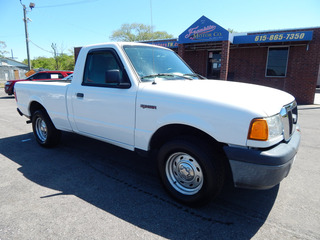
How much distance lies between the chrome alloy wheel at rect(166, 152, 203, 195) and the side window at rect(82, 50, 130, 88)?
45.8 inches

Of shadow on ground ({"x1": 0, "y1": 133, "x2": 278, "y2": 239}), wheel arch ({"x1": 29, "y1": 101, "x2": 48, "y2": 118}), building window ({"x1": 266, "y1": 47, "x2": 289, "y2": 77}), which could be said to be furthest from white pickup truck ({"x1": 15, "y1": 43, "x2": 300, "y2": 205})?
building window ({"x1": 266, "y1": 47, "x2": 289, "y2": 77})

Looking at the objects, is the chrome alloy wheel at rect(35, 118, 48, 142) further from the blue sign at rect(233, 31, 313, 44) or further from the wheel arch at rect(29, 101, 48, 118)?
the blue sign at rect(233, 31, 313, 44)

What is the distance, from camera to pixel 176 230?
238 centimetres

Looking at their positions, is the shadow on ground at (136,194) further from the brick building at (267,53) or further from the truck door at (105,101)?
the brick building at (267,53)

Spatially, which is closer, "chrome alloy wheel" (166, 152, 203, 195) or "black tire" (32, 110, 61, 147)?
"chrome alloy wheel" (166, 152, 203, 195)

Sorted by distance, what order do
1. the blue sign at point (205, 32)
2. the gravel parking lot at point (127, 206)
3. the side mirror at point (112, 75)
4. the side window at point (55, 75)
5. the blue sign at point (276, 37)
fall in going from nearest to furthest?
the gravel parking lot at point (127, 206) → the side mirror at point (112, 75) → the blue sign at point (276, 37) → the blue sign at point (205, 32) → the side window at point (55, 75)

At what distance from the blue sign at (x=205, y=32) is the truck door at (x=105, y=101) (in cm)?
1039

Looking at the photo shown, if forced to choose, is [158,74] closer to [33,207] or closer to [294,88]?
[33,207]

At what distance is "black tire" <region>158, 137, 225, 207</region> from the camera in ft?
8.21

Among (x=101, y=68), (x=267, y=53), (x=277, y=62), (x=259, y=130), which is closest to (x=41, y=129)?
(x=101, y=68)

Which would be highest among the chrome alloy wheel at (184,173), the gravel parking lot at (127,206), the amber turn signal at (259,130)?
the amber turn signal at (259,130)

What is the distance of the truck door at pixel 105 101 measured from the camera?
3074mm

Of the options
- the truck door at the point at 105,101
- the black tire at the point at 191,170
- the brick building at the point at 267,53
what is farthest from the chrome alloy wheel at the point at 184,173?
the brick building at the point at 267,53

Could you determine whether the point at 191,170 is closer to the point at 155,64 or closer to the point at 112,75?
the point at 112,75
